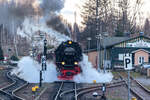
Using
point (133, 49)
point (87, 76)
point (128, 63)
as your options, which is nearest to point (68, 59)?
point (87, 76)

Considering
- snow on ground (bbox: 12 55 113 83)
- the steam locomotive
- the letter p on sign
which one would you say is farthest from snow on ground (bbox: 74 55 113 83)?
the letter p on sign

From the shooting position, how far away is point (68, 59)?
64.1ft

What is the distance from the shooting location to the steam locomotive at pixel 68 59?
19222 millimetres

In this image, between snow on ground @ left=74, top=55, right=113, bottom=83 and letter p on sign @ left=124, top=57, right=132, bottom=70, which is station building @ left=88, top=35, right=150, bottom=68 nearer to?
snow on ground @ left=74, top=55, right=113, bottom=83

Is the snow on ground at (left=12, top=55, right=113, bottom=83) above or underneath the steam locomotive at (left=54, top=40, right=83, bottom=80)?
underneath

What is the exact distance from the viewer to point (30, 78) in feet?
70.0

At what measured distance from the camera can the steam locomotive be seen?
19.2 m

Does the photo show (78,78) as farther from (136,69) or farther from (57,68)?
(136,69)

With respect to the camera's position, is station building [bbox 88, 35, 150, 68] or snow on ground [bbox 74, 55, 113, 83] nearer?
snow on ground [bbox 74, 55, 113, 83]

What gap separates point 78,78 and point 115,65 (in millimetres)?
13474

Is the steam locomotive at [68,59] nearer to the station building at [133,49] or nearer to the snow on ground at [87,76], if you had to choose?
the snow on ground at [87,76]

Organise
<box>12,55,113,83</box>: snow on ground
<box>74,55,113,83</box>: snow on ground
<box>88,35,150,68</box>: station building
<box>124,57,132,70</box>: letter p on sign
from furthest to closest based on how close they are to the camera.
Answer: <box>88,35,150,68</box>: station building → <box>12,55,113,83</box>: snow on ground → <box>74,55,113,83</box>: snow on ground → <box>124,57,132,70</box>: letter p on sign

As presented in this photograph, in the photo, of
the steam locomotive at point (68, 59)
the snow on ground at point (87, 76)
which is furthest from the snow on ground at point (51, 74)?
the steam locomotive at point (68, 59)

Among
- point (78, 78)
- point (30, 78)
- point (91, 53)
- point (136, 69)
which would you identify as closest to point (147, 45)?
point (136, 69)
